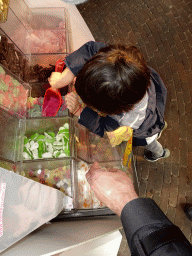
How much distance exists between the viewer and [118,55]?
1228mm

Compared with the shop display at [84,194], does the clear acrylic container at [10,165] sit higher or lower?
higher

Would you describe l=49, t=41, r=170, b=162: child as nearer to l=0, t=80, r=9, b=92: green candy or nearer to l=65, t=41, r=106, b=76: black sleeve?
l=65, t=41, r=106, b=76: black sleeve

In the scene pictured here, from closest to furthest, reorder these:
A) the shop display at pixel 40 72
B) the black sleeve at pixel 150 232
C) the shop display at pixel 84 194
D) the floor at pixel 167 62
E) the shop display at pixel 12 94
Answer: the black sleeve at pixel 150 232
the shop display at pixel 12 94
the shop display at pixel 84 194
the shop display at pixel 40 72
the floor at pixel 167 62

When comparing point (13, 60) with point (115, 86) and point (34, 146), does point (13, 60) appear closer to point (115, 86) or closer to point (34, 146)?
point (34, 146)

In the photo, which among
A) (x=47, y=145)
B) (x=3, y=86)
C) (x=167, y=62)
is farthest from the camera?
(x=167, y=62)

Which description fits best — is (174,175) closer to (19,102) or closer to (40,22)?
(19,102)

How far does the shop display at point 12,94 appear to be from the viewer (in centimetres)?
170

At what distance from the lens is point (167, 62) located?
10.9ft

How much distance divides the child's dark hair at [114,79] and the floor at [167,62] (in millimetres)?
1755

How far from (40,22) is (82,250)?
100 inches

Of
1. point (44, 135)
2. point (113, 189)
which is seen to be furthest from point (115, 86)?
point (44, 135)

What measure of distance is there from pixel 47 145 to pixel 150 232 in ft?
4.40

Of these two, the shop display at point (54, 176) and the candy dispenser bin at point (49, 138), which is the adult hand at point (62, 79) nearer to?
the candy dispenser bin at point (49, 138)

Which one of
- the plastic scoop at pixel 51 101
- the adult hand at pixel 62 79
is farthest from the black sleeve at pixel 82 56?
the plastic scoop at pixel 51 101
